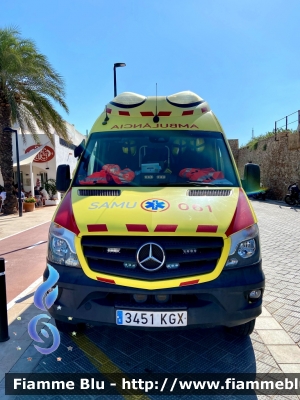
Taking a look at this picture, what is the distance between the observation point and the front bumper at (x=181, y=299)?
2453 millimetres

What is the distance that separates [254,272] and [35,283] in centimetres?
374

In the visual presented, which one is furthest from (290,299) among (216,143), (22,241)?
(22,241)

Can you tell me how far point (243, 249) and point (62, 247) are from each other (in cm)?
156

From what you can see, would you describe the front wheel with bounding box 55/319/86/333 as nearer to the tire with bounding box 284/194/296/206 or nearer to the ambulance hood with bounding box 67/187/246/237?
the ambulance hood with bounding box 67/187/246/237

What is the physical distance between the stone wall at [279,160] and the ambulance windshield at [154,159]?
1541cm

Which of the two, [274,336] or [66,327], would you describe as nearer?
[66,327]

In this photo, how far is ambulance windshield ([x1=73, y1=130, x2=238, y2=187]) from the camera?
3477 millimetres

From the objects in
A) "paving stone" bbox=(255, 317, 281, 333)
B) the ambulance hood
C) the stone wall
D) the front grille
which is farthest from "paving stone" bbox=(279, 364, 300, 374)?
the stone wall

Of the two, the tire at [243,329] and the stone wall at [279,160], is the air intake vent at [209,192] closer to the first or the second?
the tire at [243,329]

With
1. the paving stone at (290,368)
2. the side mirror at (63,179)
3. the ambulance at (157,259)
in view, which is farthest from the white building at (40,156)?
the paving stone at (290,368)

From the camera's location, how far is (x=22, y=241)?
848 centimetres

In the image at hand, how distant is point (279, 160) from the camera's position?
1989 centimetres

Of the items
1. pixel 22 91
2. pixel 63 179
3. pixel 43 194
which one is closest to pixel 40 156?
pixel 43 194

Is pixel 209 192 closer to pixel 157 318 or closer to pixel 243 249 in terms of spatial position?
pixel 243 249
